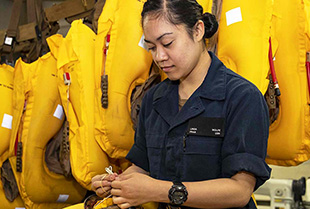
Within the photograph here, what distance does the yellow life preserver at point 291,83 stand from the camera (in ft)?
5.30

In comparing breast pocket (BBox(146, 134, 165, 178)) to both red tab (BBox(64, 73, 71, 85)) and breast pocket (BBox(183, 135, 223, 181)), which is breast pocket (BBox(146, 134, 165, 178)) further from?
red tab (BBox(64, 73, 71, 85))

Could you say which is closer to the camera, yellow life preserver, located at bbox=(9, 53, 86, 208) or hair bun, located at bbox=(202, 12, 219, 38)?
hair bun, located at bbox=(202, 12, 219, 38)

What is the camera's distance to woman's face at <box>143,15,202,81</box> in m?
1.12

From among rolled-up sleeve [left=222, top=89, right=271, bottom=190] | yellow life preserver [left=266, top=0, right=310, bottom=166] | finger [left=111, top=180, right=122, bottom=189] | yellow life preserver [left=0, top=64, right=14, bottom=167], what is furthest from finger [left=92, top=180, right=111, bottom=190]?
yellow life preserver [left=0, top=64, right=14, bottom=167]

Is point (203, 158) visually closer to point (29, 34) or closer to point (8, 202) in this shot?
point (8, 202)

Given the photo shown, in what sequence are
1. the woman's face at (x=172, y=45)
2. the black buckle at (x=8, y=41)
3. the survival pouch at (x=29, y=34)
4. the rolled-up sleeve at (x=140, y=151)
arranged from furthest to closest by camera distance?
1. the black buckle at (x=8, y=41)
2. the survival pouch at (x=29, y=34)
3. the rolled-up sleeve at (x=140, y=151)
4. the woman's face at (x=172, y=45)

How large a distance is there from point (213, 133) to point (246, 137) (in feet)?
0.29

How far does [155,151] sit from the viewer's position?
121 cm

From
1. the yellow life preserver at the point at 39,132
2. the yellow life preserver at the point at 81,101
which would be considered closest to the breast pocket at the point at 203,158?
the yellow life preserver at the point at 81,101

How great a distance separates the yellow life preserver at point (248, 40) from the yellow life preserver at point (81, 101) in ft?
2.13

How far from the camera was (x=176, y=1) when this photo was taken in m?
1.14

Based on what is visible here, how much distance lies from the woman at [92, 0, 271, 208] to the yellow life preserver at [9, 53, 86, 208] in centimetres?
103

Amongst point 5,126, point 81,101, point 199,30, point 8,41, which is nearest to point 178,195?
point 199,30

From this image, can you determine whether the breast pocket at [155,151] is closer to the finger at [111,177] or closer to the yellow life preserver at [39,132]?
the finger at [111,177]
